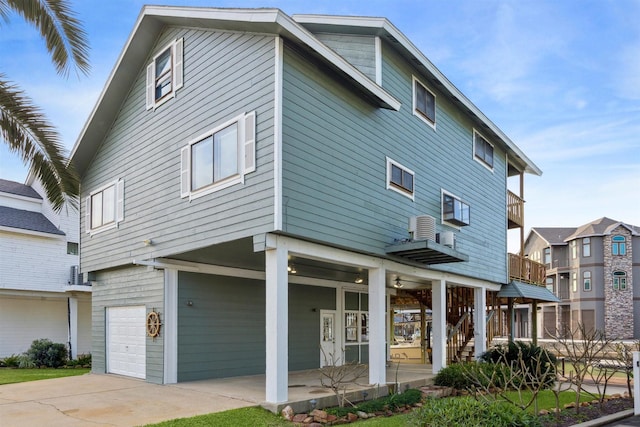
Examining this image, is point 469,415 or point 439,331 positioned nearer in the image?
point 469,415

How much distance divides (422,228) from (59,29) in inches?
344

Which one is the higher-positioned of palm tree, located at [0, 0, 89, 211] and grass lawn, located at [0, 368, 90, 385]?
palm tree, located at [0, 0, 89, 211]

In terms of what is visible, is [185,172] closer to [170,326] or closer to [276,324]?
[170,326]

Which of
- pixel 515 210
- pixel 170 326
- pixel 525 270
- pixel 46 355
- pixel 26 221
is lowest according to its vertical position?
pixel 46 355

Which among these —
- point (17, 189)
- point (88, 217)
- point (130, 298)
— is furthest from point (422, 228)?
point (17, 189)

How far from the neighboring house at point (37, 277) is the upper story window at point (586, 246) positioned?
4059 centimetres

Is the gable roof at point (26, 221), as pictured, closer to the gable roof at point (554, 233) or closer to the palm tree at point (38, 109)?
the palm tree at point (38, 109)

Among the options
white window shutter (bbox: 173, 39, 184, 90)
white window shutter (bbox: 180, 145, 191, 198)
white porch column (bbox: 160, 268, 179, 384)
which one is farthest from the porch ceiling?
white window shutter (bbox: 173, 39, 184, 90)

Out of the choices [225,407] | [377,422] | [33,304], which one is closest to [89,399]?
[225,407]

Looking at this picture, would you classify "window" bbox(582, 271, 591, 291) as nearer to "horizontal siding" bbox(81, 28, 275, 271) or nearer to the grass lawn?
the grass lawn

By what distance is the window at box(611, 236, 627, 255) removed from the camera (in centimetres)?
4600

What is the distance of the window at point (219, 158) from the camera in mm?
10328

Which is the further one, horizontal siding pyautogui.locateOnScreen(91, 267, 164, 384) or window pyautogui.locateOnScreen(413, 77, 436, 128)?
window pyautogui.locateOnScreen(413, 77, 436, 128)

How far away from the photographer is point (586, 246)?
1876 inches
